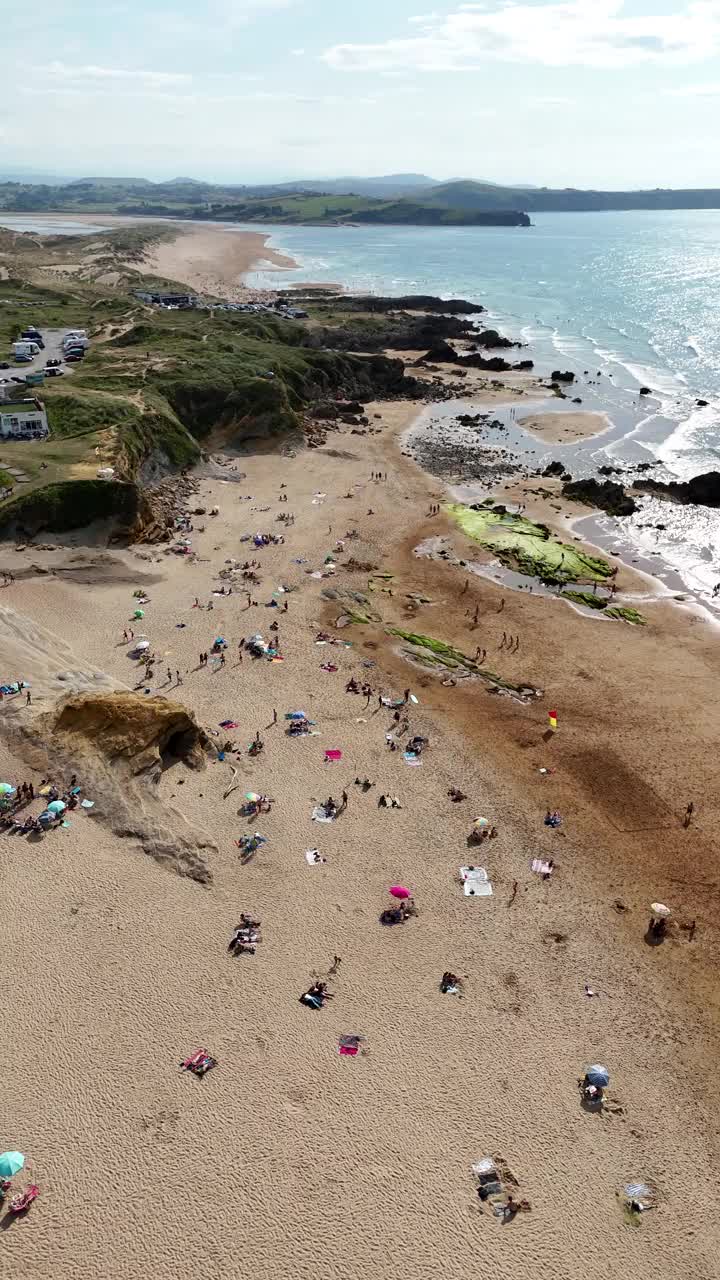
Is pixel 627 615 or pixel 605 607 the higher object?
pixel 605 607

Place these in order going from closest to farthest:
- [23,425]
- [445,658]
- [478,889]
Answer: [478,889]
[445,658]
[23,425]

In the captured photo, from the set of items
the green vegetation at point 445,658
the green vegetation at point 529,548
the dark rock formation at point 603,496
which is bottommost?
the green vegetation at point 445,658

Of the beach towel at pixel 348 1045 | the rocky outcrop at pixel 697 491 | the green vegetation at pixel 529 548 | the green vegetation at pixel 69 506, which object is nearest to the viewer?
the beach towel at pixel 348 1045

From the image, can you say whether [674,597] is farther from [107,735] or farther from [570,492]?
[107,735]

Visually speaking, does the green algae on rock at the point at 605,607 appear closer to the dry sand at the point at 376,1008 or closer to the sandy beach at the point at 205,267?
the dry sand at the point at 376,1008

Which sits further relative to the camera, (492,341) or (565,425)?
(492,341)

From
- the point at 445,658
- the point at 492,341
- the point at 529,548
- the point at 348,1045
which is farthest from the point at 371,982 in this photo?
the point at 492,341

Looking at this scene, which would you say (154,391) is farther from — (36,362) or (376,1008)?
(376,1008)

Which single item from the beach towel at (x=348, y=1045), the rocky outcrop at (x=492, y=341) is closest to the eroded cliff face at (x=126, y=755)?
the beach towel at (x=348, y=1045)
